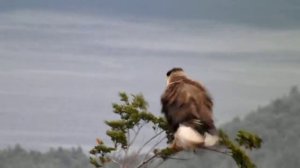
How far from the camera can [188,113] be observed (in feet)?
21.3

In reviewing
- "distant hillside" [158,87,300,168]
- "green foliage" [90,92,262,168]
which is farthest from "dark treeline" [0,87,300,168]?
"green foliage" [90,92,262,168]

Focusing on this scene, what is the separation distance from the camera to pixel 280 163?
31.9m

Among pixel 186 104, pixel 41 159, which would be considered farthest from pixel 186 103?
pixel 41 159

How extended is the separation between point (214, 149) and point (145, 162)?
1.03 metres

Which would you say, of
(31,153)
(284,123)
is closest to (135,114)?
(31,153)

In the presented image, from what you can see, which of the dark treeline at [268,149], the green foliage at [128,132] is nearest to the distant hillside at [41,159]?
the dark treeline at [268,149]

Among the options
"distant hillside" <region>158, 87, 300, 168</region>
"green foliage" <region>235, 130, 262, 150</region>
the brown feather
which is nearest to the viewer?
the brown feather

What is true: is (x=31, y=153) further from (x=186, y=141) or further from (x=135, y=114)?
(x=186, y=141)

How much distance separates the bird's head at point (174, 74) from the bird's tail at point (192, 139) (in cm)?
73

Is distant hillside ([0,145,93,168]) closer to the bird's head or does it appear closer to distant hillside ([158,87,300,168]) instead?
distant hillside ([158,87,300,168])

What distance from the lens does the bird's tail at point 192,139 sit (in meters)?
6.27

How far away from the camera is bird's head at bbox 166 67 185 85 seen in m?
7.10

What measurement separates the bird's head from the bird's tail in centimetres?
73

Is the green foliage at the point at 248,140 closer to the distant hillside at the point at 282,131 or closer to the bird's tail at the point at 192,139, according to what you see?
the bird's tail at the point at 192,139
